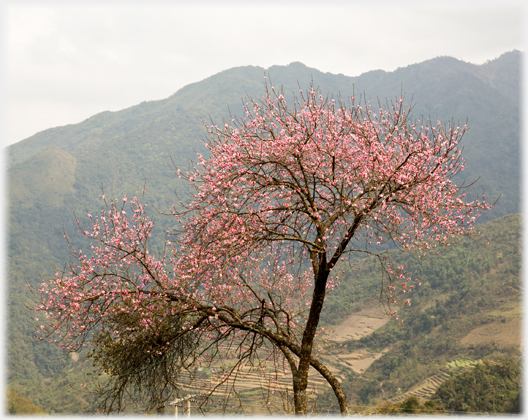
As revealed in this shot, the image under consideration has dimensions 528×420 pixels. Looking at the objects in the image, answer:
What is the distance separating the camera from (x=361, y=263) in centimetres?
8188

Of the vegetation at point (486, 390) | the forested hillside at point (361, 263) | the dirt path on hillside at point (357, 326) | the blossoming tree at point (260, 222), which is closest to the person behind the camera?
the blossoming tree at point (260, 222)

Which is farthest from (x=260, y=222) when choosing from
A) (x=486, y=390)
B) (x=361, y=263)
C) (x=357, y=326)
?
(x=361, y=263)

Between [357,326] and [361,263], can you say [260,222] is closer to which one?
[357,326]

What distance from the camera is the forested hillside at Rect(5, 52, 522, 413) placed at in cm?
6131

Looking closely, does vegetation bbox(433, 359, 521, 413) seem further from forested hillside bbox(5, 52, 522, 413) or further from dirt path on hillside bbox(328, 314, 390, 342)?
dirt path on hillside bbox(328, 314, 390, 342)

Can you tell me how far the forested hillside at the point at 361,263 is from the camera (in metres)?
61.3

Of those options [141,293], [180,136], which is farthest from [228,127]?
[180,136]

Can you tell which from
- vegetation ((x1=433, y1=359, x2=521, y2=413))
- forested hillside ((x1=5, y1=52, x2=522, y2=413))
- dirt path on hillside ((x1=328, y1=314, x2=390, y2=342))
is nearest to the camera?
vegetation ((x1=433, y1=359, x2=521, y2=413))

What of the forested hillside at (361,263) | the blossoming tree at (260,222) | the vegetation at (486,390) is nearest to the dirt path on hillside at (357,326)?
the forested hillside at (361,263)

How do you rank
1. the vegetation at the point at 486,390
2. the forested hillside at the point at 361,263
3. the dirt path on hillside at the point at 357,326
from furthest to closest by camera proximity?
1. the dirt path on hillside at the point at 357,326
2. the forested hillside at the point at 361,263
3. the vegetation at the point at 486,390

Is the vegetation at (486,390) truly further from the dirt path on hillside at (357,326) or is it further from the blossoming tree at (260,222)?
the blossoming tree at (260,222)

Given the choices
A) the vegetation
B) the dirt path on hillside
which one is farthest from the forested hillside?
the vegetation

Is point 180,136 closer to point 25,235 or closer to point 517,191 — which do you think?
point 25,235

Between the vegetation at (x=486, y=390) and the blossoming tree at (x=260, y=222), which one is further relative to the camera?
the vegetation at (x=486, y=390)
